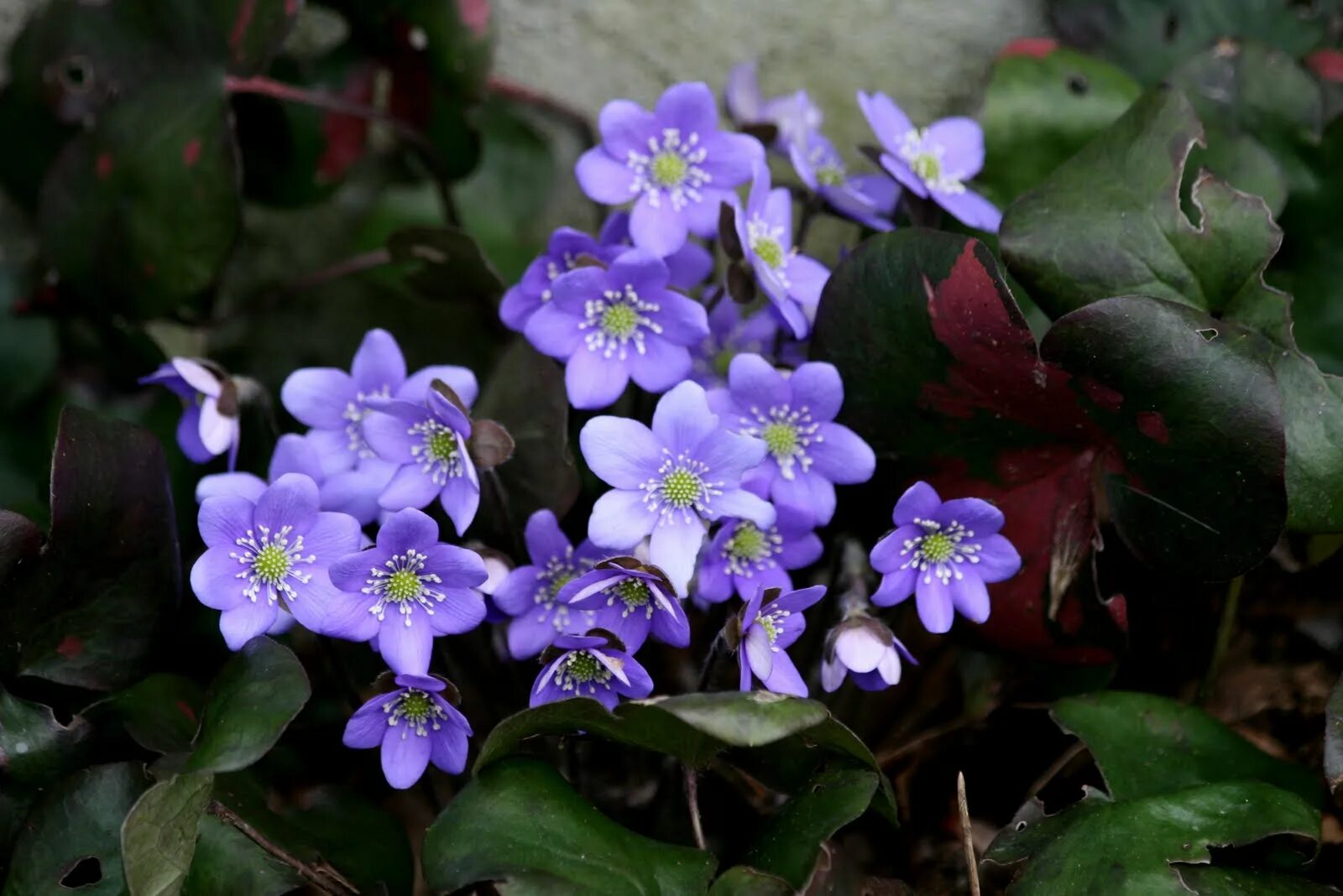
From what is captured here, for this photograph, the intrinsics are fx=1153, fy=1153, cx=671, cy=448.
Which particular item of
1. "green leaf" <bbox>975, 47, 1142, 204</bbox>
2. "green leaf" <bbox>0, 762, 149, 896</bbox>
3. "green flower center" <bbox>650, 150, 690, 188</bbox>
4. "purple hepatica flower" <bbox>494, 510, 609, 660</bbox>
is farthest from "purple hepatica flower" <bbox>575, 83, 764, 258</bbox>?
"green leaf" <bbox>0, 762, 149, 896</bbox>

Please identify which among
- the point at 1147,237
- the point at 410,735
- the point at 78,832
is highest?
the point at 1147,237

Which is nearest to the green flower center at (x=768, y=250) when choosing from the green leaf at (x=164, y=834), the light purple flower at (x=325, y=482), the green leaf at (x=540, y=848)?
the light purple flower at (x=325, y=482)

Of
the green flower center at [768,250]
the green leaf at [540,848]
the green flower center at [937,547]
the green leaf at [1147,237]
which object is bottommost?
the green leaf at [540,848]

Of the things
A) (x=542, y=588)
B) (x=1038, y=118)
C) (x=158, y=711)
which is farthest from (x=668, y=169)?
(x=158, y=711)

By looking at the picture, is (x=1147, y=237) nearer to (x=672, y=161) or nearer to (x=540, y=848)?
(x=672, y=161)

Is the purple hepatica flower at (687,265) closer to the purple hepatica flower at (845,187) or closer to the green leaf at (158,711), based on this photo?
the purple hepatica flower at (845,187)
